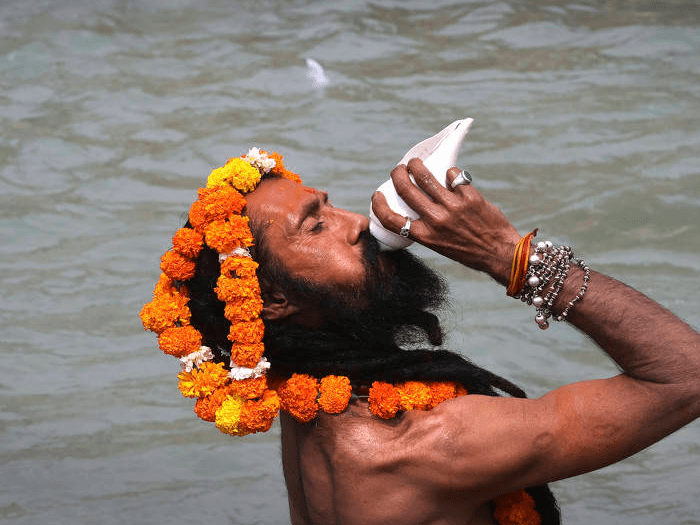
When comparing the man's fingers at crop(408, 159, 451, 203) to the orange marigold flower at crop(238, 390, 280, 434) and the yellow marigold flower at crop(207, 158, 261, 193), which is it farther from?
the orange marigold flower at crop(238, 390, 280, 434)

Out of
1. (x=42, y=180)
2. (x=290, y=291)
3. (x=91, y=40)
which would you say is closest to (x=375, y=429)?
(x=290, y=291)

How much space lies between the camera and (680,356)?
3320 millimetres

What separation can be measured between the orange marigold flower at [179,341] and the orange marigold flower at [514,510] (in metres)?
1.17

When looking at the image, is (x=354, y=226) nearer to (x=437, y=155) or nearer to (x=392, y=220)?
(x=392, y=220)

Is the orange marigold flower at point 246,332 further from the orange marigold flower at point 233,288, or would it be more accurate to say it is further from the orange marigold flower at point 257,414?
the orange marigold flower at point 257,414

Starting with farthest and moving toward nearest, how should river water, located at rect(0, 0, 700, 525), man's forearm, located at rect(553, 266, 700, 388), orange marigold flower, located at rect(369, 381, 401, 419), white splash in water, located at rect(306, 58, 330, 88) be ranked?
white splash in water, located at rect(306, 58, 330, 88) → river water, located at rect(0, 0, 700, 525) → orange marigold flower, located at rect(369, 381, 401, 419) → man's forearm, located at rect(553, 266, 700, 388)

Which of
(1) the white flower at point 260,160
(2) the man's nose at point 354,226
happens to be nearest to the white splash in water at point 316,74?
(1) the white flower at point 260,160

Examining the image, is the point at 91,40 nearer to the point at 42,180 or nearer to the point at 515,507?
the point at 42,180

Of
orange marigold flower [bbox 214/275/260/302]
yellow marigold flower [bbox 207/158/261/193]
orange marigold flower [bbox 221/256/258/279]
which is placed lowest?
orange marigold flower [bbox 214/275/260/302]

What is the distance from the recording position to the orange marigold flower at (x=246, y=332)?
364 centimetres

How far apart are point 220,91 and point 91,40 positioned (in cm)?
180

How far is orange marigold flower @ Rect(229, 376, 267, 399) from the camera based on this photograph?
3.69 m

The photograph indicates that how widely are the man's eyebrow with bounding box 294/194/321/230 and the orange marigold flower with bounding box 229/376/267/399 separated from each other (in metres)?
0.52

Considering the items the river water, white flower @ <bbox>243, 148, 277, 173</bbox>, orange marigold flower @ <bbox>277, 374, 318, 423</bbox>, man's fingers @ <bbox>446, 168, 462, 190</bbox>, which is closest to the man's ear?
orange marigold flower @ <bbox>277, 374, 318, 423</bbox>
